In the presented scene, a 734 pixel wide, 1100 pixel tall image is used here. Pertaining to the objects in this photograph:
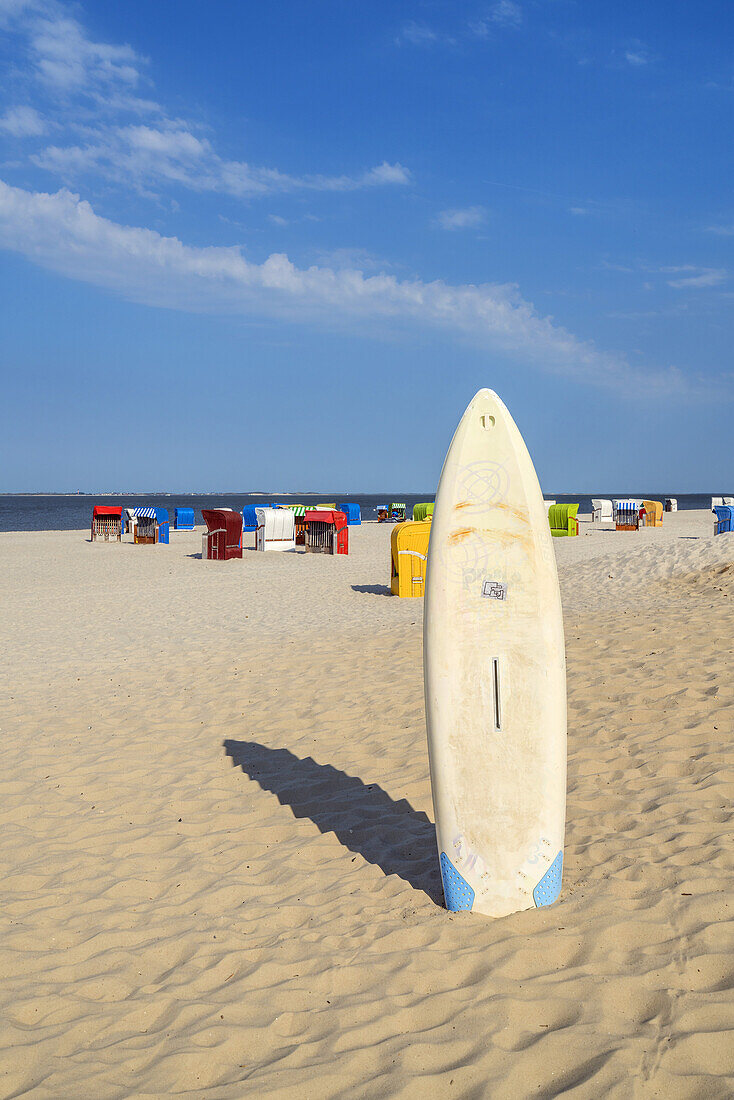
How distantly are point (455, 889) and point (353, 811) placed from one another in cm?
160

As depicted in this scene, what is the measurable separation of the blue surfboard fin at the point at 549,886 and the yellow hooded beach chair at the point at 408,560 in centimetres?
1146

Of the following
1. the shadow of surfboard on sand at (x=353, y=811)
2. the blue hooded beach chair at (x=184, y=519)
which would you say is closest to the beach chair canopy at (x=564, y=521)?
the blue hooded beach chair at (x=184, y=519)

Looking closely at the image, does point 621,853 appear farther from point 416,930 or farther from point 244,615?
point 244,615

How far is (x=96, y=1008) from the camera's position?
3.26 meters

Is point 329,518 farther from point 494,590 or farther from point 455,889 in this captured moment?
point 455,889

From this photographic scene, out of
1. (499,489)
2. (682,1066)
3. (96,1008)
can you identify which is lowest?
(96,1008)

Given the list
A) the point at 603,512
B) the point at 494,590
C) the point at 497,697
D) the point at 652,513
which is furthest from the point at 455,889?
the point at 603,512

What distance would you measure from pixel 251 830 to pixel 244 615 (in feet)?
28.3

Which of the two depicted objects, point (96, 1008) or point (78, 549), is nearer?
point (96, 1008)

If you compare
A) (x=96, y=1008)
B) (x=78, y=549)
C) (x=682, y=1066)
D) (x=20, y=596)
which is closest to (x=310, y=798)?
(x=96, y=1008)

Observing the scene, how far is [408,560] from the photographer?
15.3 meters

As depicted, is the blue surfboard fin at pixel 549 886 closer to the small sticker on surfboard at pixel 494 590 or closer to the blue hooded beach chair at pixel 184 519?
the small sticker on surfboard at pixel 494 590

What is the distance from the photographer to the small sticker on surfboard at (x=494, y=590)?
3.77 metres

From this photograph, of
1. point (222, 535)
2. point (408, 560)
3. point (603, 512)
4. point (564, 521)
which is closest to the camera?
point (408, 560)
